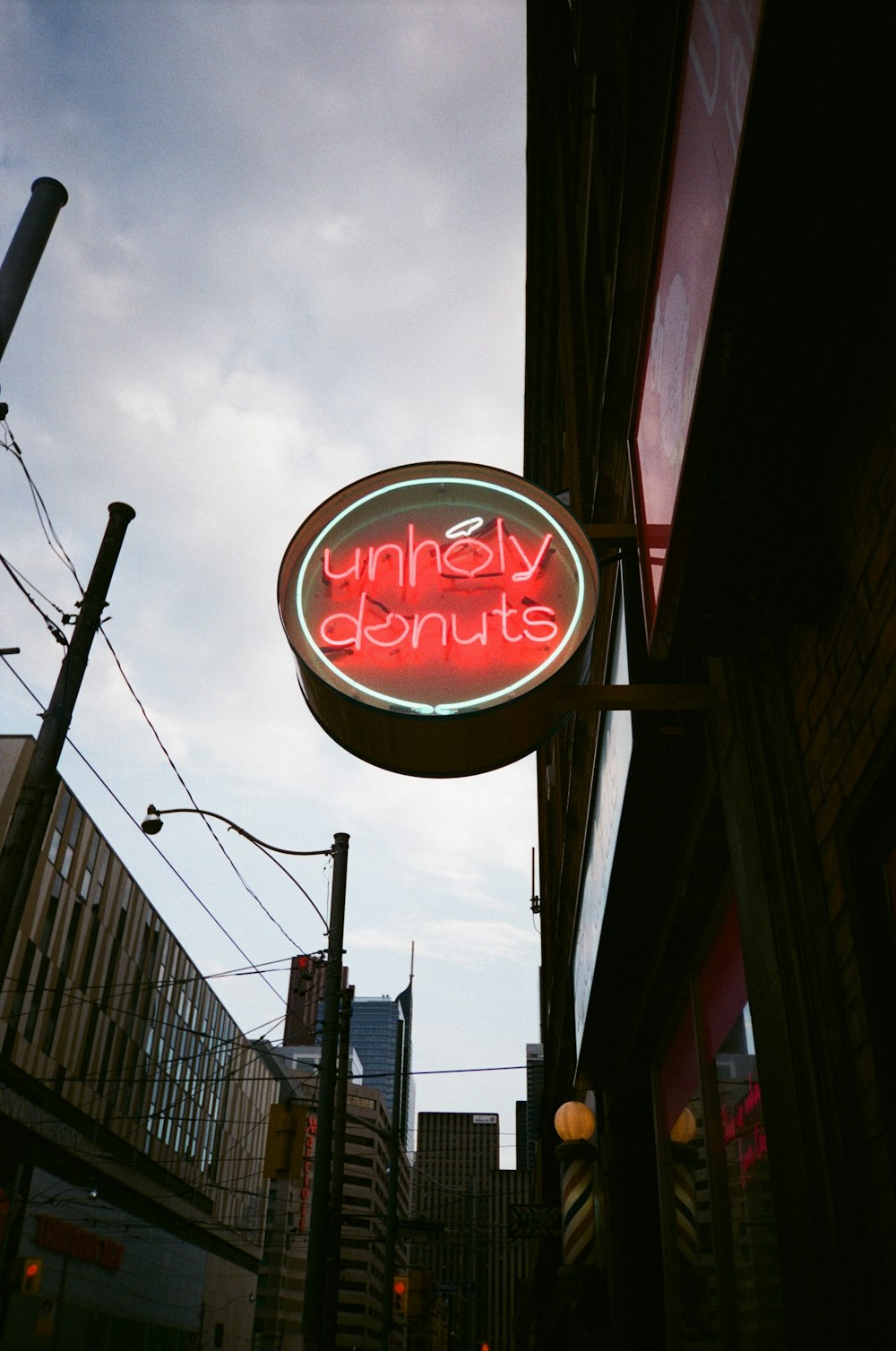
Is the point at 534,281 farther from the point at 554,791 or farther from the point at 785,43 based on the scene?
the point at 785,43

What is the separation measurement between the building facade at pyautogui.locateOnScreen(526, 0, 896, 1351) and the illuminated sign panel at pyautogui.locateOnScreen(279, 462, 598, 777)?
0.30 m

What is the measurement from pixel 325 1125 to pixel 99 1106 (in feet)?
87.0

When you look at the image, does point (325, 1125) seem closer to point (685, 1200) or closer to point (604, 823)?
point (685, 1200)

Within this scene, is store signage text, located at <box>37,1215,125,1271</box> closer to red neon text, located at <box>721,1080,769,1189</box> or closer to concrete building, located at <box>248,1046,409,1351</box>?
red neon text, located at <box>721,1080,769,1189</box>

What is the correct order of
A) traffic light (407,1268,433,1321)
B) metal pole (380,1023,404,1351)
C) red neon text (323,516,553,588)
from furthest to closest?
traffic light (407,1268,433,1321) → metal pole (380,1023,404,1351) → red neon text (323,516,553,588)

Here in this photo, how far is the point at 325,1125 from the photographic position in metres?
15.2

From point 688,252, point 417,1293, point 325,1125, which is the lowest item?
point 417,1293

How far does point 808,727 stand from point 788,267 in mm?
1540

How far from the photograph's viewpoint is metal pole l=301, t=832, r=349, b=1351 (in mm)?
13711

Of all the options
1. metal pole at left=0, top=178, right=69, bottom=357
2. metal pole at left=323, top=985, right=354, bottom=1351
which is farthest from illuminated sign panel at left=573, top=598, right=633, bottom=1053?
metal pole at left=323, top=985, right=354, bottom=1351

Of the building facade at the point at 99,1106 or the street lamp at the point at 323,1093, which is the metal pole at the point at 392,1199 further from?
the street lamp at the point at 323,1093

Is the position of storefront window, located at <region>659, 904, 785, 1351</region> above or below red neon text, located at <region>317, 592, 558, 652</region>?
below

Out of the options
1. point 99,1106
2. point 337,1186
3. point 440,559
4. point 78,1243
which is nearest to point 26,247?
point 440,559

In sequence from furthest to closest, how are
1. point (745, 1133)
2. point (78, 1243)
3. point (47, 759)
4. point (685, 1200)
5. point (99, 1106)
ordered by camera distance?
point (99, 1106) → point (78, 1243) → point (47, 759) → point (685, 1200) → point (745, 1133)
